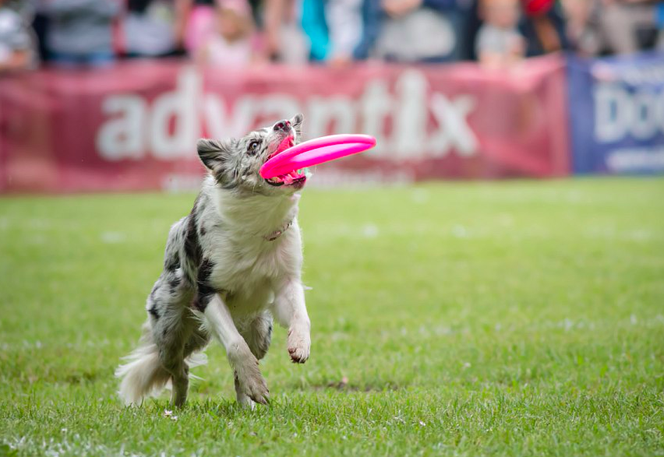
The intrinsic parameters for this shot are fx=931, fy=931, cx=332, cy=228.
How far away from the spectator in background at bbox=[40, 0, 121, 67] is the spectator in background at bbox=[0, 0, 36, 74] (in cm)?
55

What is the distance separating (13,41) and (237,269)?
1361cm

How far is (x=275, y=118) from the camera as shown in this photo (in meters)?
17.8

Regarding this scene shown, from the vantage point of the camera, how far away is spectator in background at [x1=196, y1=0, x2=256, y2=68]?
18469 millimetres

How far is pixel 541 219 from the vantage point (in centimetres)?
1380

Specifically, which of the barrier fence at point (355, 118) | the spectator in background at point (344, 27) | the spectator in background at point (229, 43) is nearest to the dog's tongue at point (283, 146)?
the barrier fence at point (355, 118)

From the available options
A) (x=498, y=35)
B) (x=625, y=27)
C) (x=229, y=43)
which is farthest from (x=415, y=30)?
(x=625, y=27)

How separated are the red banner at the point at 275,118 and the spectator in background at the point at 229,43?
1.11 meters

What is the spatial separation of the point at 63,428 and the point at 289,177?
1.78 meters

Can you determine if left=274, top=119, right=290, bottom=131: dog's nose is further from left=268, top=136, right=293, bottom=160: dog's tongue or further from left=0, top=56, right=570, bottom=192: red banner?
left=0, top=56, right=570, bottom=192: red banner

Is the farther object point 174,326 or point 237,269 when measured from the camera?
point 174,326

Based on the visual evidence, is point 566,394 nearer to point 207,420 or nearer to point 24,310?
point 207,420

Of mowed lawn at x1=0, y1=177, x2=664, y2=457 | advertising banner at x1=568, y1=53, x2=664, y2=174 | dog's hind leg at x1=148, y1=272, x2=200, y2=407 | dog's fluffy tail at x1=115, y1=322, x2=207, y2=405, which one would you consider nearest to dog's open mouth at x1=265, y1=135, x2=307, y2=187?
dog's hind leg at x1=148, y1=272, x2=200, y2=407

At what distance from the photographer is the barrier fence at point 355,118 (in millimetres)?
16953

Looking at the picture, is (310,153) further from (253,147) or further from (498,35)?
(498,35)
